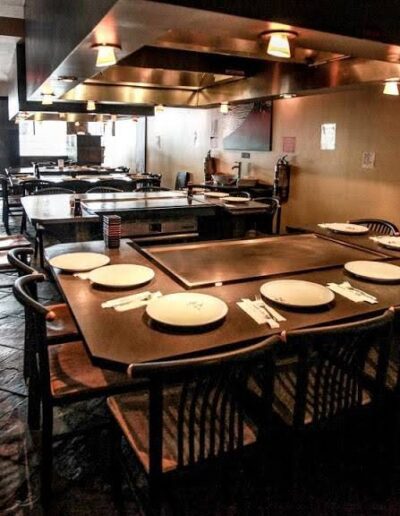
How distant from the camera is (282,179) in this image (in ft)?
18.3

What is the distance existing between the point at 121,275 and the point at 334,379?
922 mm

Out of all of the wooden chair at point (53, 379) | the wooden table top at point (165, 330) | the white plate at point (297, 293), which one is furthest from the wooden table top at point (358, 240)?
the wooden chair at point (53, 379)

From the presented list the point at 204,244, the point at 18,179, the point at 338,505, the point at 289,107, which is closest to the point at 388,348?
the point at 338,505

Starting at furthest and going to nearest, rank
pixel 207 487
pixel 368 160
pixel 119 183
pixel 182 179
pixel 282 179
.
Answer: pixel 182 179 < pixel 119 183 < pixel 282 179 < pixel 368 160 < pixel 207 487

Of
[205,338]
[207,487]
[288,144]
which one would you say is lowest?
[207,487]

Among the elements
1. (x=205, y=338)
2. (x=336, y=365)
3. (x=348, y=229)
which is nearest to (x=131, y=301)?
(x=205, y=338)

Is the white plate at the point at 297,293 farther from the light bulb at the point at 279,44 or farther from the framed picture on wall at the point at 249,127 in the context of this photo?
the framed picture on wall at the point at 249,127

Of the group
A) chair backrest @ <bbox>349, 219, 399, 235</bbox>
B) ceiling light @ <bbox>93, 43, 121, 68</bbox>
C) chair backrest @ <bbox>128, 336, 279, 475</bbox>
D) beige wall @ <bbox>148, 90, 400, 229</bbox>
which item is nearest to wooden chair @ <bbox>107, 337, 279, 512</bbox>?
chair backrest @ <bbox>128, 336, 279, 475</bbox>

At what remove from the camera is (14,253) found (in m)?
2.22

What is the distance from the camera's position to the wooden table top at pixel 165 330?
4.33ft

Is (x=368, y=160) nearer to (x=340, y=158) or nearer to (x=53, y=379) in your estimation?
(x=340, y=158)

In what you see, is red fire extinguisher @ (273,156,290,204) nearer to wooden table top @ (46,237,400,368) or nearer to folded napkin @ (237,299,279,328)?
wooden table top @ (46,237,400,368)

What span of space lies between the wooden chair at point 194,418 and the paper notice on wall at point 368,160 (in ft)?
11.8

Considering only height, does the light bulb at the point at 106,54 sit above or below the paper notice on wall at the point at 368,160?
above
